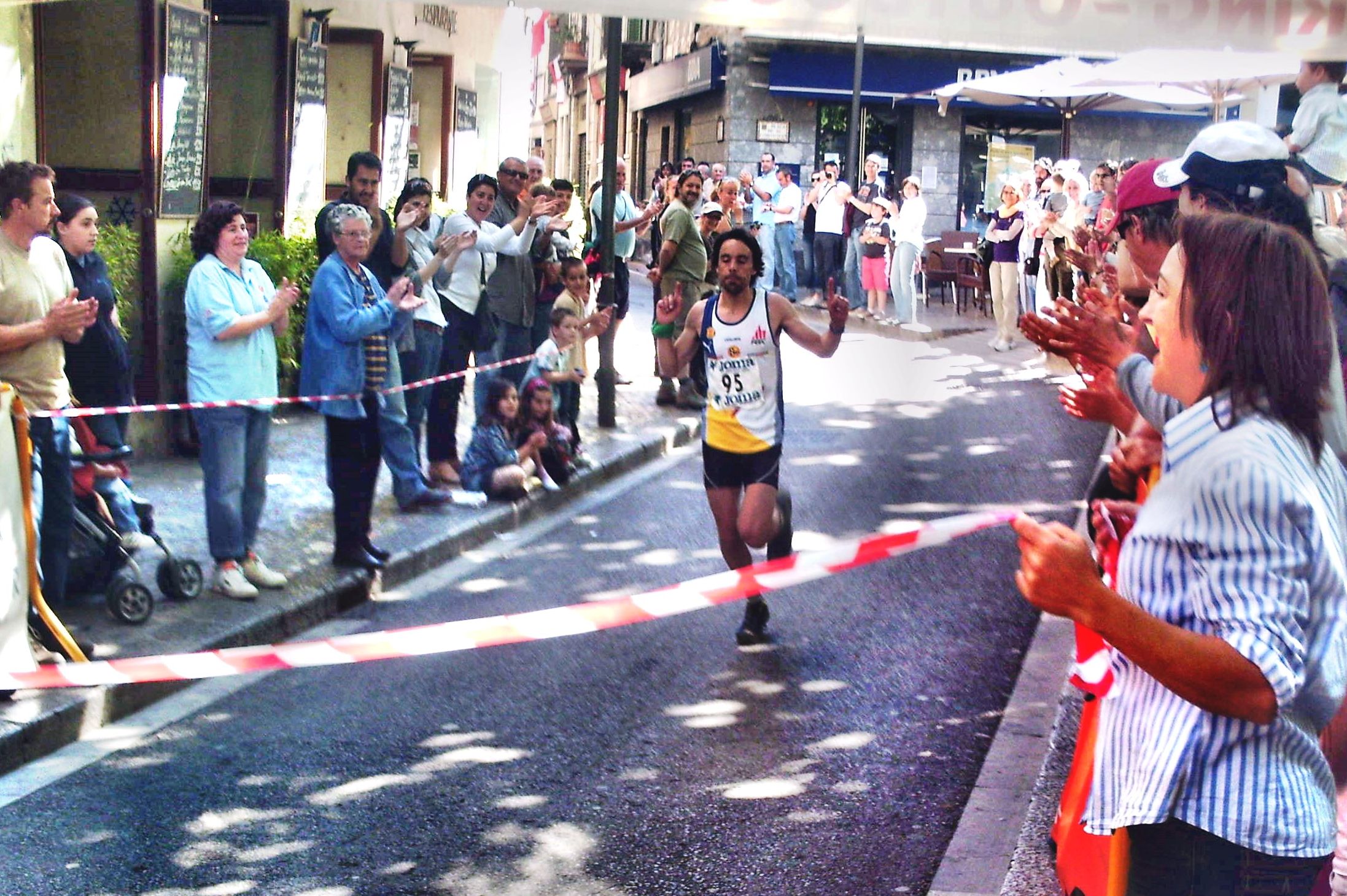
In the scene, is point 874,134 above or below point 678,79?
below

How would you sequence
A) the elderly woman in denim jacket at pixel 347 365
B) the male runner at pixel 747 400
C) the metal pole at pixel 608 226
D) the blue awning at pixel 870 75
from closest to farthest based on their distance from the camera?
the male runner at pixel 747 400 < the elderly woman in denim jacket at pixel 347 365 < the metal pole at pixel 608 226 < the blue awning at pixel 870 75

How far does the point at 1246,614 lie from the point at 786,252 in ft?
73.3

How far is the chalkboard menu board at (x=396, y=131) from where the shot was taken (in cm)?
1698

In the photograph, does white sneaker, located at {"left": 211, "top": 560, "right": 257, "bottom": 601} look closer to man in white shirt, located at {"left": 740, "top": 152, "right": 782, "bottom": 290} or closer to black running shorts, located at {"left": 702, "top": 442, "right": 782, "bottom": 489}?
black running shorts, located at {"left": 702, "top": 442, "right": 782, "bottom": 489}

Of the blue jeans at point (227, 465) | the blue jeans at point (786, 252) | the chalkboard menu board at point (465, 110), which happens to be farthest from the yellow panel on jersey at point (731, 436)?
the blue jeans at point (786, 252)

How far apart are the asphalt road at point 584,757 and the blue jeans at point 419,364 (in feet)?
4.16

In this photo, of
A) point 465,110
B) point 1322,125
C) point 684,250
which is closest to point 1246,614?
point 1322,125

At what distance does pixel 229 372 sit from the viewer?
7684mm

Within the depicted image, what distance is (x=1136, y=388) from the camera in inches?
134

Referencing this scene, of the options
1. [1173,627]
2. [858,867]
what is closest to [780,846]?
[858,867]

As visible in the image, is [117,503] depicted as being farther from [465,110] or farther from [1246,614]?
[465,110]

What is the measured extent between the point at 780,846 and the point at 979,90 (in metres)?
20.6

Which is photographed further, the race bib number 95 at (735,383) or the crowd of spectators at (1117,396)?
the race bib number 95 at (735,383)

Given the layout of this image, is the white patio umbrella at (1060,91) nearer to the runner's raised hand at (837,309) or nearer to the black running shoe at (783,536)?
the runner's raised hand at (837,309)
